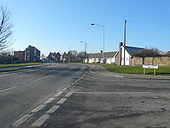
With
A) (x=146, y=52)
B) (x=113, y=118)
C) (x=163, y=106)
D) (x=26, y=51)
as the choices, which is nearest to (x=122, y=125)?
(x=113, y=118)

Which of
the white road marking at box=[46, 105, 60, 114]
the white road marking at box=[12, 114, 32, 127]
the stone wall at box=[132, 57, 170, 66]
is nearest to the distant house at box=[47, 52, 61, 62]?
the stone wall at box=[132, 57, 170, 66]

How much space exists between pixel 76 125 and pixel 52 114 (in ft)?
3.74

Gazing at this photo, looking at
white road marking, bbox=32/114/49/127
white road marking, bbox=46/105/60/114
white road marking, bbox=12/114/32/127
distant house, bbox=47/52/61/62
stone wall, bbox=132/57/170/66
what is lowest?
white road marking, bbox=46/105/60/114

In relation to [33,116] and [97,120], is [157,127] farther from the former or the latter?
[33,116]

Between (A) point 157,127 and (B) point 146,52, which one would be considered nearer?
(A) point 157,127

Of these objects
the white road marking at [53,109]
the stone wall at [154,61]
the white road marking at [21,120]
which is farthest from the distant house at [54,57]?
the white road marking at [21,120]

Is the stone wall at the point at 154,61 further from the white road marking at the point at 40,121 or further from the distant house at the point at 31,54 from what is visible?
the distant house at the point at 31,54

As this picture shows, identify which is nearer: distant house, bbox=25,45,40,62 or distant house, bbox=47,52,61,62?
distant house, bbox=25,45,40,62

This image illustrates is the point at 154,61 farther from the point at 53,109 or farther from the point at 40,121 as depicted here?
the point at 40,121

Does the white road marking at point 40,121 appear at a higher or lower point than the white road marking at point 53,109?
higher

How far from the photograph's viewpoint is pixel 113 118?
16.0ft

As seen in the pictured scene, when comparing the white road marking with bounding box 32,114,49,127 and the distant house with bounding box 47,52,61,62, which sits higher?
the distant house with bounding box 47,52,61,62

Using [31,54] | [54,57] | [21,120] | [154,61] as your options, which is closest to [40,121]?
[21,120]

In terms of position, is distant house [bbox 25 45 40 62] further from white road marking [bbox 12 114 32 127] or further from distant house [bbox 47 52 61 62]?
white road marking [bbox 12 114 32 127]
